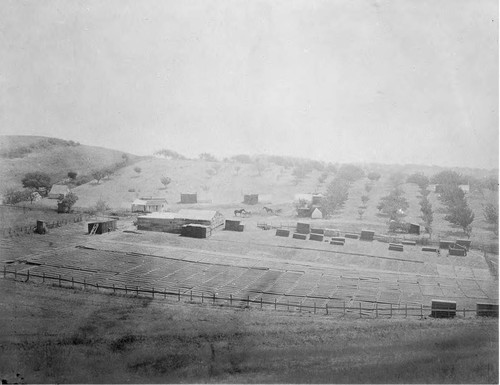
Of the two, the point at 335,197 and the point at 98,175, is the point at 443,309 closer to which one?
the point at 335,197

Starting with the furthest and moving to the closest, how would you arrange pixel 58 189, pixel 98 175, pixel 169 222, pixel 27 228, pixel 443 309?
Result: pixel 98 175, pixel 58 189, pixel 169 222, pixel 27 228, pixel 443 309

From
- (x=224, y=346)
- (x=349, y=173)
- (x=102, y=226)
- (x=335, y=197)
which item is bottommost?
(x=224, y=346)

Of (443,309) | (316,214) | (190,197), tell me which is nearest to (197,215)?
(190,197)

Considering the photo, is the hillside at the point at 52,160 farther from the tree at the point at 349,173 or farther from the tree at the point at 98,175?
the tree at the point at 349,173

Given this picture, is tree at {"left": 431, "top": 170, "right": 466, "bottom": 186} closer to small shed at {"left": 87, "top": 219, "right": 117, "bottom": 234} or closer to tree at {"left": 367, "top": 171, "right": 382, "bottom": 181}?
tree at {"left": 367, "top": 171, "right": 382, "bottom": 181}

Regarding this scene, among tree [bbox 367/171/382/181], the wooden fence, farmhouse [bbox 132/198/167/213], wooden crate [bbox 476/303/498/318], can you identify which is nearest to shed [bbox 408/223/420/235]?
wooden crate [bbox 476/303/498/318]

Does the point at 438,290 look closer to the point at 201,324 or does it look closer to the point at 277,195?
the point at 201,324

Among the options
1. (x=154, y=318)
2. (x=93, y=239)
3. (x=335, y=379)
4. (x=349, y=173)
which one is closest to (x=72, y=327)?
(x=154, y=318)
